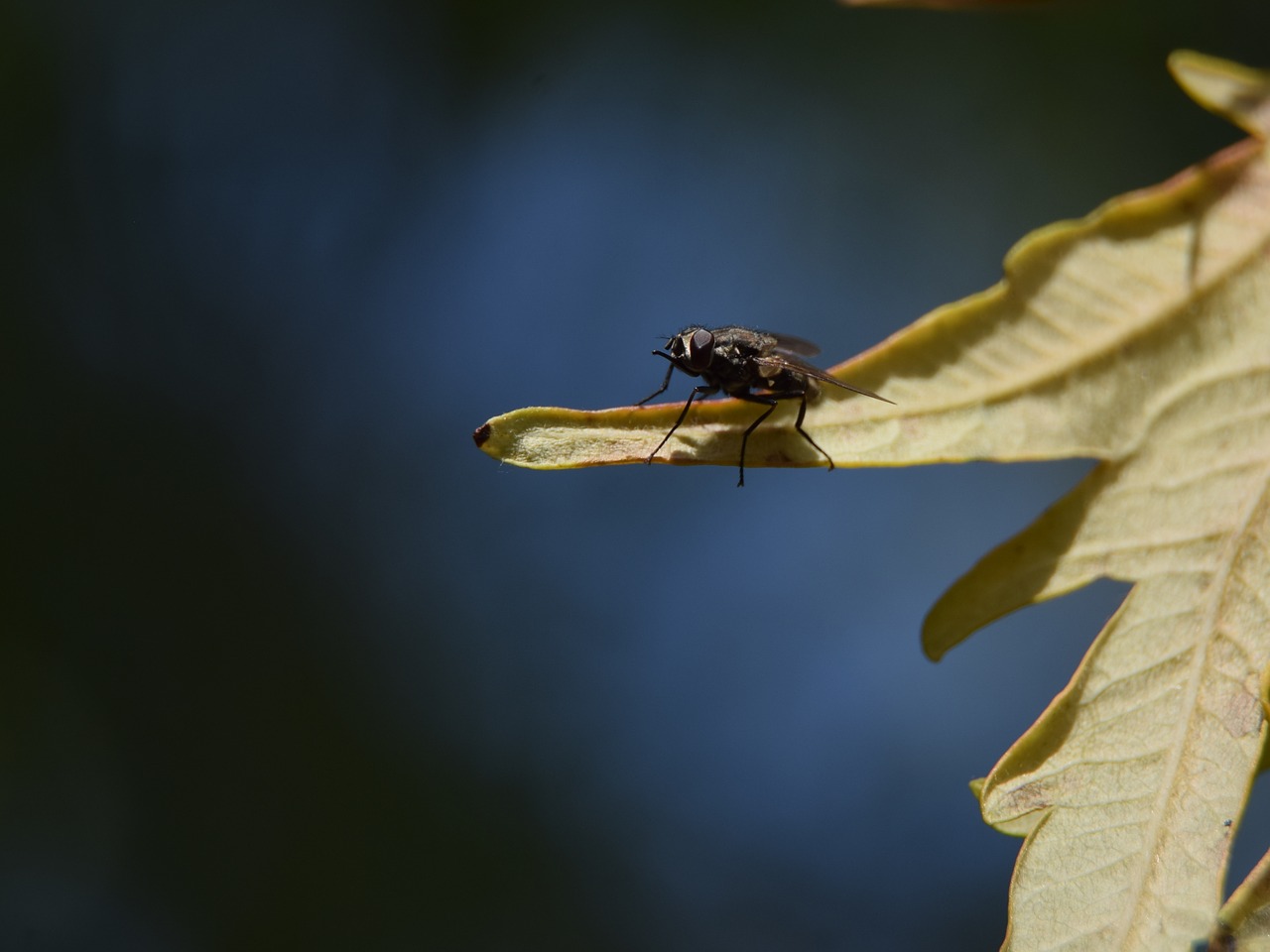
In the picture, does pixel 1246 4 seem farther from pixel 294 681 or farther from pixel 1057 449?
pixel 294 681

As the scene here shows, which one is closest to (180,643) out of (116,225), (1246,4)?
(116,225)

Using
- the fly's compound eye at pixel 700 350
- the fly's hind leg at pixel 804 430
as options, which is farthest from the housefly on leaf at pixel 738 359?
the fly's hind leg at pixel 804 430

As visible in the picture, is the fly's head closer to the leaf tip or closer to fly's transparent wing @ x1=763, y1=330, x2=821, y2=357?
fly's transparent wing @ x1=763, y1=330, x2=821, y2=357

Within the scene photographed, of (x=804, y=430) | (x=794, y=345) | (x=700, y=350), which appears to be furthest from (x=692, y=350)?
(x=804, y=430)

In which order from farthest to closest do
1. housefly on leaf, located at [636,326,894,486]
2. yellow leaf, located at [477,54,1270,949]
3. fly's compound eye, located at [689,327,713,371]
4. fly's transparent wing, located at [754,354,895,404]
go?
fly's compound eye, located at [689,327,713,371], housefly on leaf, located at [636,326,894,486], fly's transparent wing, located at [754,354,895,404], yellow leaf, located at [477,54,1270,949]

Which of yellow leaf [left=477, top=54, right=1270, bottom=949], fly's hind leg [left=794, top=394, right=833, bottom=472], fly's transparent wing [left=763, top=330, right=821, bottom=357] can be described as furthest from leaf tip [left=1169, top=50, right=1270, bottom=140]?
fly's transparent wing [left=763, top=330, right=821, bottom=357]
